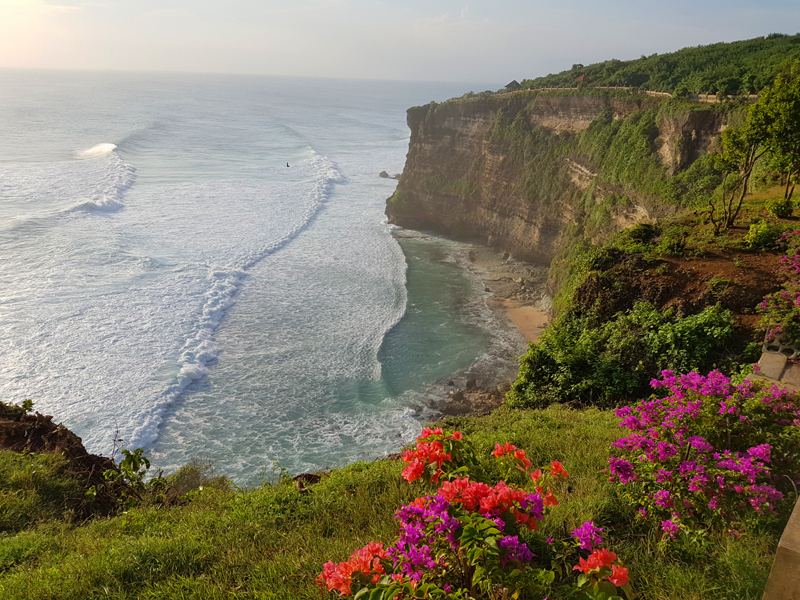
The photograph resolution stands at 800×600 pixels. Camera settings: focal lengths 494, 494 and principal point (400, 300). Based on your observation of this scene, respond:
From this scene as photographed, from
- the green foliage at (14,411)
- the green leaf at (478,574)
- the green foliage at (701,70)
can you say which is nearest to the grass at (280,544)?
the green leaf at (478,574)

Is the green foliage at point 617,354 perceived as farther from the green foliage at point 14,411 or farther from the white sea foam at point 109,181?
the white sea foam at point 109,181

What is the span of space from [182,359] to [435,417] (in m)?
9.74

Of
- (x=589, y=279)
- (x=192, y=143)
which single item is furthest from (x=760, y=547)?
(x=192, y=143)

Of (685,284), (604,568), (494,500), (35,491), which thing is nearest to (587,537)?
(604,568)

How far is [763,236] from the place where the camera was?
12.8 m

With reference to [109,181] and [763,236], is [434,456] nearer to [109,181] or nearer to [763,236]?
[763,236]

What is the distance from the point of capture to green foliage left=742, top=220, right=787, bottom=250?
12.7 metres

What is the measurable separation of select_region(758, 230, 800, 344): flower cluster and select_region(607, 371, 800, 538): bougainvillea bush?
5.05 metres

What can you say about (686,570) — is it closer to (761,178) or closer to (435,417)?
(435,417)

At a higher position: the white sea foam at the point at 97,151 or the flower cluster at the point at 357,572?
the white sea foam at the point at 97,151

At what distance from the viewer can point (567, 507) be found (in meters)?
5.27

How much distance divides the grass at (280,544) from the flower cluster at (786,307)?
4.40 metres

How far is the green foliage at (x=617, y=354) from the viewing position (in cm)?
1070

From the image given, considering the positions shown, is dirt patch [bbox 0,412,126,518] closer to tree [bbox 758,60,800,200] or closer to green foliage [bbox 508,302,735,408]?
green foliage [bbox 508,302,735,408]
